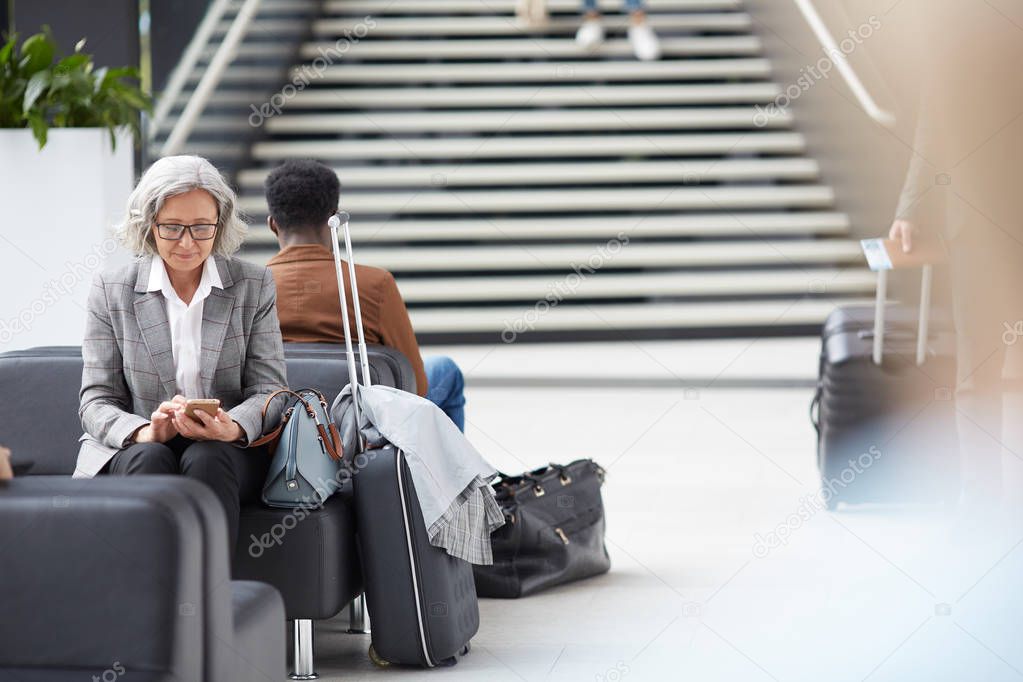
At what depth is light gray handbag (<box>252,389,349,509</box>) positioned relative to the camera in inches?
104

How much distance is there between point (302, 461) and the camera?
2650 millimetres

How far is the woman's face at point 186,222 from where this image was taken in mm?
2613

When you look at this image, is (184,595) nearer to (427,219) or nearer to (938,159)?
(938,159)

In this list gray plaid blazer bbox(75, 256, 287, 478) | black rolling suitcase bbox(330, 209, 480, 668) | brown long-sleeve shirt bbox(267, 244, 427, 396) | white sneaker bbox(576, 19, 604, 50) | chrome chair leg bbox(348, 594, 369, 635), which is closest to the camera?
gray plaid blazer bbox(75, 256, 287, 478)

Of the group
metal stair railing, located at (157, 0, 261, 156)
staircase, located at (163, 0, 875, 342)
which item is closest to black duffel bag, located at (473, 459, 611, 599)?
metal stair railing, located at (157, 0, 261, 156)

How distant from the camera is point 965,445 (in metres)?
3.86

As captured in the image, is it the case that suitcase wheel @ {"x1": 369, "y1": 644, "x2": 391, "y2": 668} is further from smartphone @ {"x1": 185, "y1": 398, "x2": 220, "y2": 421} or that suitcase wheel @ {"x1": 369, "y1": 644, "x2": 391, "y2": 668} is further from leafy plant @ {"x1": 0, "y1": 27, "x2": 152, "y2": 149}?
leafy plant @ {"x1": 0, "y1": 27, "x2": 152, "y2": 149}

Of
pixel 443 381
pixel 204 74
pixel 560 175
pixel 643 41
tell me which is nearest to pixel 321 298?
pixel 443 381

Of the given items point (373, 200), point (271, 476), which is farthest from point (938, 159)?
point (373, 200)

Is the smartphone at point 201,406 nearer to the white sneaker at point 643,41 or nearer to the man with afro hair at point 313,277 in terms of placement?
the man with afro hair at point 313,277

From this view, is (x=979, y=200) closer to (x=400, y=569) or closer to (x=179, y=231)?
(x=400, y=569)

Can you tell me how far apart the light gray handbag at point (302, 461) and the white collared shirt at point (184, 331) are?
0.17 m

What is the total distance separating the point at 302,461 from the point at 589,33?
6.45 metres

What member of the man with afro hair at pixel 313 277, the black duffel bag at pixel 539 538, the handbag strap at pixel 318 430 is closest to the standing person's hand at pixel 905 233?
the black duffel bag at pixel 539 538
